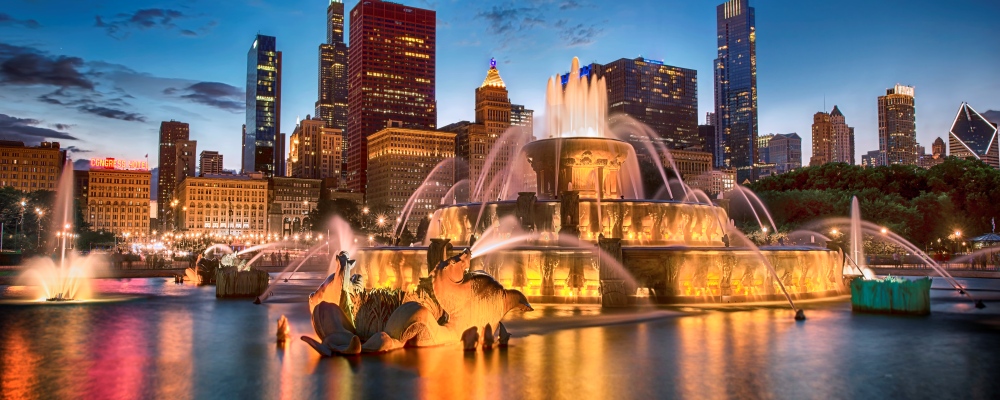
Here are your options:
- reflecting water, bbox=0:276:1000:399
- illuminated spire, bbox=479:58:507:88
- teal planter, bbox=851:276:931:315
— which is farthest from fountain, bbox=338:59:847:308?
illuminated spire, bbox=479:58:507:88

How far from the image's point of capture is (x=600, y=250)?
1011 inches

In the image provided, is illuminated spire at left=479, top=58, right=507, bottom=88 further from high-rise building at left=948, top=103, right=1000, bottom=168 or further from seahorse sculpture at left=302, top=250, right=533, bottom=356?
seahorse sculpture at left=302, top=250, right=533, bottom=356

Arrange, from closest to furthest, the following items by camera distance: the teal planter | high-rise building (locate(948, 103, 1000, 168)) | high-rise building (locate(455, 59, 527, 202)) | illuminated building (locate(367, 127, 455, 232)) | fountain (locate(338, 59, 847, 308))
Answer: the teal planter
fountain (locate(338, 59, 847, 308))
high-rise building (locate(948, 103, 1000, 168))
high-rise building (locate(455, 59, 527, 202))
illuminated building (locate(367, 127, 455, 232))

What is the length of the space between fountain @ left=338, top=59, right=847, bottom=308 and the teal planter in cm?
220

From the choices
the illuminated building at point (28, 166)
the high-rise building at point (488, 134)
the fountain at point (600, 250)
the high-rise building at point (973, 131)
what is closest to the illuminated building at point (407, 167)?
the high-rise building at point (488, 134)

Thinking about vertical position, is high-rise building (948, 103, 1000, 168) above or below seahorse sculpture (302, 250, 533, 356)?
above

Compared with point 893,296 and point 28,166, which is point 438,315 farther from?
point 28,166

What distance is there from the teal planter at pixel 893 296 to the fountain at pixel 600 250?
220 centimetres

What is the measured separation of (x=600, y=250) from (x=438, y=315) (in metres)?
10.4

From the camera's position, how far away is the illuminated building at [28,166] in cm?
17988

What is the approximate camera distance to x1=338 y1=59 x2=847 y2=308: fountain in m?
26.1

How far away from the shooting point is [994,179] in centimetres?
7850

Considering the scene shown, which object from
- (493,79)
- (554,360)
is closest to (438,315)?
(554,360)

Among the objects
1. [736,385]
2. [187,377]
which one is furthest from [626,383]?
[187,377]
